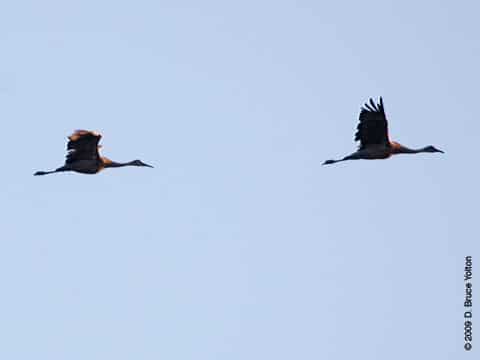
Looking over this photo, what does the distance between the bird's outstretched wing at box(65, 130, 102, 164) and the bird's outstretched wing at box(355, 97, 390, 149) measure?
290 inches

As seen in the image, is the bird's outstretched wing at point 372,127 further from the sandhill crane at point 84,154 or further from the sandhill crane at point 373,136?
the sandhill crane at point 84,154

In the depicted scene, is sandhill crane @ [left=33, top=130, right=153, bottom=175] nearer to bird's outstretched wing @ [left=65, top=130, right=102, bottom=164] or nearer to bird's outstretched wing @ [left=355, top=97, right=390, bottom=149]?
bird's outstretched wing @ [left=65, top=130, right=102, bottom=164]

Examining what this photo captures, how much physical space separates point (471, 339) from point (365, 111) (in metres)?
6.99

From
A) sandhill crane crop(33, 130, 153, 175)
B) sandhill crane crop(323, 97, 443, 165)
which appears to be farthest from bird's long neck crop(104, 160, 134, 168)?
sandhill crane crop(323, 97, 443, 165)

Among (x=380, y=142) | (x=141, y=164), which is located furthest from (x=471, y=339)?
(x=141, y=164)

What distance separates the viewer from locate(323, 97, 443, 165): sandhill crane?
5556 centimetres

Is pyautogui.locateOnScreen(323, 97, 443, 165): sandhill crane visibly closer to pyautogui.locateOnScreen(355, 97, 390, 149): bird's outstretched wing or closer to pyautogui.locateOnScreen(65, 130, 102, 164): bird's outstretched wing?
pyautogui.locateOnScreen(355, 97, 390, 149): bird's outstretched wing

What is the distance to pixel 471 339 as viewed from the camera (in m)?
55.0

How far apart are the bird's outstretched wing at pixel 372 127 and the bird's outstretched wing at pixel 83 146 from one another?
7.38 m

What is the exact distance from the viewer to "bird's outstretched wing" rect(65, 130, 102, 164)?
55.7 meters

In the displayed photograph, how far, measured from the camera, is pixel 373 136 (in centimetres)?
5600

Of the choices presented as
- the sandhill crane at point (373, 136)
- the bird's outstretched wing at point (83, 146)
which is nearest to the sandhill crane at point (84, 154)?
the bird's outstretched wing at point (83, 146)

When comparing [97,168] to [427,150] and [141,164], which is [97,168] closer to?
[141,164]

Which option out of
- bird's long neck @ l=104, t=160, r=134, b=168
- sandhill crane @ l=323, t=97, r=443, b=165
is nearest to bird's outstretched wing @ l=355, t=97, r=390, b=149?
sandhill crane @ l=323, t=97, r=443, b=165
